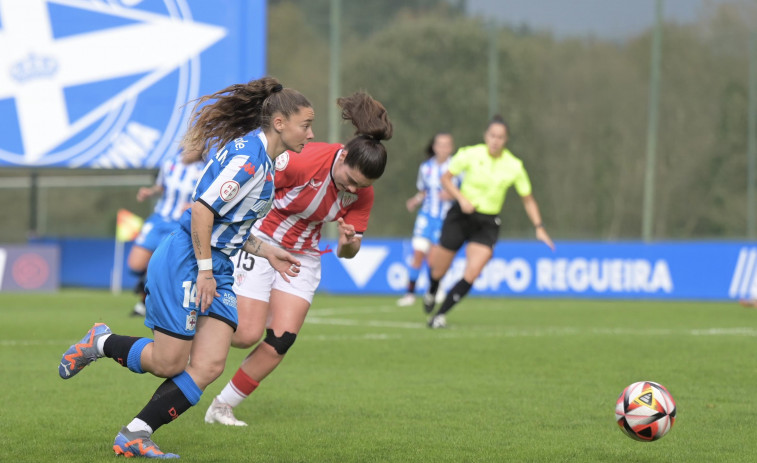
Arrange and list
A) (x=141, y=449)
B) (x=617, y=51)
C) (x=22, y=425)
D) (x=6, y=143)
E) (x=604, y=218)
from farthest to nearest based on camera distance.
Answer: (x=617, y=51)
(x=604, y=218)
(x=6, y=143)
(x=22, y=425)
(x=141, y=449)

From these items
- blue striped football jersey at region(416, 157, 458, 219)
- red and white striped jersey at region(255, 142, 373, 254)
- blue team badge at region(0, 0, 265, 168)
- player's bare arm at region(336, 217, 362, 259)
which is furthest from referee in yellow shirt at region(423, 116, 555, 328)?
blue team badge at region(0, 0, 265, 168)

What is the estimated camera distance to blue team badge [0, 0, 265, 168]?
19078 millimetres

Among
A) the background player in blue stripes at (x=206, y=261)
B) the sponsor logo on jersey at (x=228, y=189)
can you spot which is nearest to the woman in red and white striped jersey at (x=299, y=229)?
the background player in blue stripes at (x=206, y=261)

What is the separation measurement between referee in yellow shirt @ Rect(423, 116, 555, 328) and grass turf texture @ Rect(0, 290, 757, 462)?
69cm

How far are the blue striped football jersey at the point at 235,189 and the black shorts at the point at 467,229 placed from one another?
22.6 feet

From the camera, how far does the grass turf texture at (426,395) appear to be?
18.3ft

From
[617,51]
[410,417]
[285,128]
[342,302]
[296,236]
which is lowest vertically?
[342,302]

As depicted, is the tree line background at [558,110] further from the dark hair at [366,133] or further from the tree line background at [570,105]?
the dark hair at [366,133]

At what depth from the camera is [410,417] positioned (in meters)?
6.53

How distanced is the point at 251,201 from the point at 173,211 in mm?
8605

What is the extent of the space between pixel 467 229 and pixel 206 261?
749 centimetres

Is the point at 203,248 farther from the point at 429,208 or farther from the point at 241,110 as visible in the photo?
the point at 429,208

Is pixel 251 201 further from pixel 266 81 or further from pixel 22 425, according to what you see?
pixel 22 425

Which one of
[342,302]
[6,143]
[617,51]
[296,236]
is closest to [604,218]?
[617,51]
